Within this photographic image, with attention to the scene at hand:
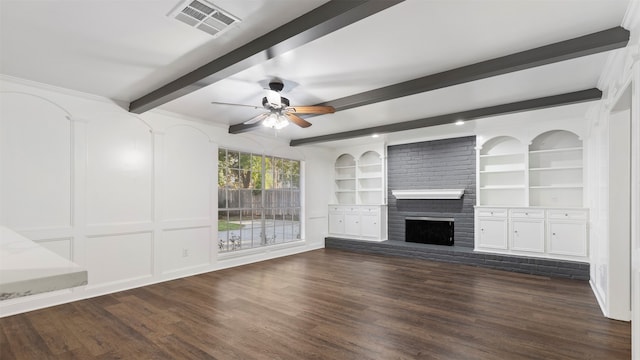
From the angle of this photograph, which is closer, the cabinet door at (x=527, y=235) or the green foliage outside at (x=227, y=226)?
the cabinet door at (x=527, y=235)

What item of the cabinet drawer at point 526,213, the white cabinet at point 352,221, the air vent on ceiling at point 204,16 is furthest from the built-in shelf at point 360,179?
the air vent on ceiling at point 204,16

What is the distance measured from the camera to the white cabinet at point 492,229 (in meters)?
5.61

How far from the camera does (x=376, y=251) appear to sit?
696cm

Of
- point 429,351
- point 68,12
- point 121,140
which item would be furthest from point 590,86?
point 121,140

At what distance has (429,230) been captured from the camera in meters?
6.80

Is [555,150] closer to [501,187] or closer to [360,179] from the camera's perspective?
[501,187]

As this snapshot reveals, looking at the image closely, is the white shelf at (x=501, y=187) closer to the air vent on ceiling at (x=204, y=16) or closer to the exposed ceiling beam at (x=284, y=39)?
the exposed ceiling beam at (x=284, y=39)

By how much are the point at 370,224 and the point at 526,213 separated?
3.13 meters

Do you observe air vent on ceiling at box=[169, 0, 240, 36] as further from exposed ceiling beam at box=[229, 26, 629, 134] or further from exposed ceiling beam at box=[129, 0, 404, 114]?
exposed ceiling beam at box=[229, 26, 629, 134]

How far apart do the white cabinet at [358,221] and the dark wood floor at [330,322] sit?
2472 millimetres

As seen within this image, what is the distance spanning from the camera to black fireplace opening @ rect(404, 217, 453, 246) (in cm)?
653

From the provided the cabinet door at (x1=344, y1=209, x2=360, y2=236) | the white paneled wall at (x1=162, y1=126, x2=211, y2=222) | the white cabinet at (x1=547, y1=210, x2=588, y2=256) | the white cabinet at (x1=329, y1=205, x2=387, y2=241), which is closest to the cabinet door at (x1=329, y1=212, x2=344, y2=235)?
the white cabinet at (x1=329, y1=205, x2=387, y2=241)

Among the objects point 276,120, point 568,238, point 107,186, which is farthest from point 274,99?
point 568,238

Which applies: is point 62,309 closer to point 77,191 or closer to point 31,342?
point 31,342
